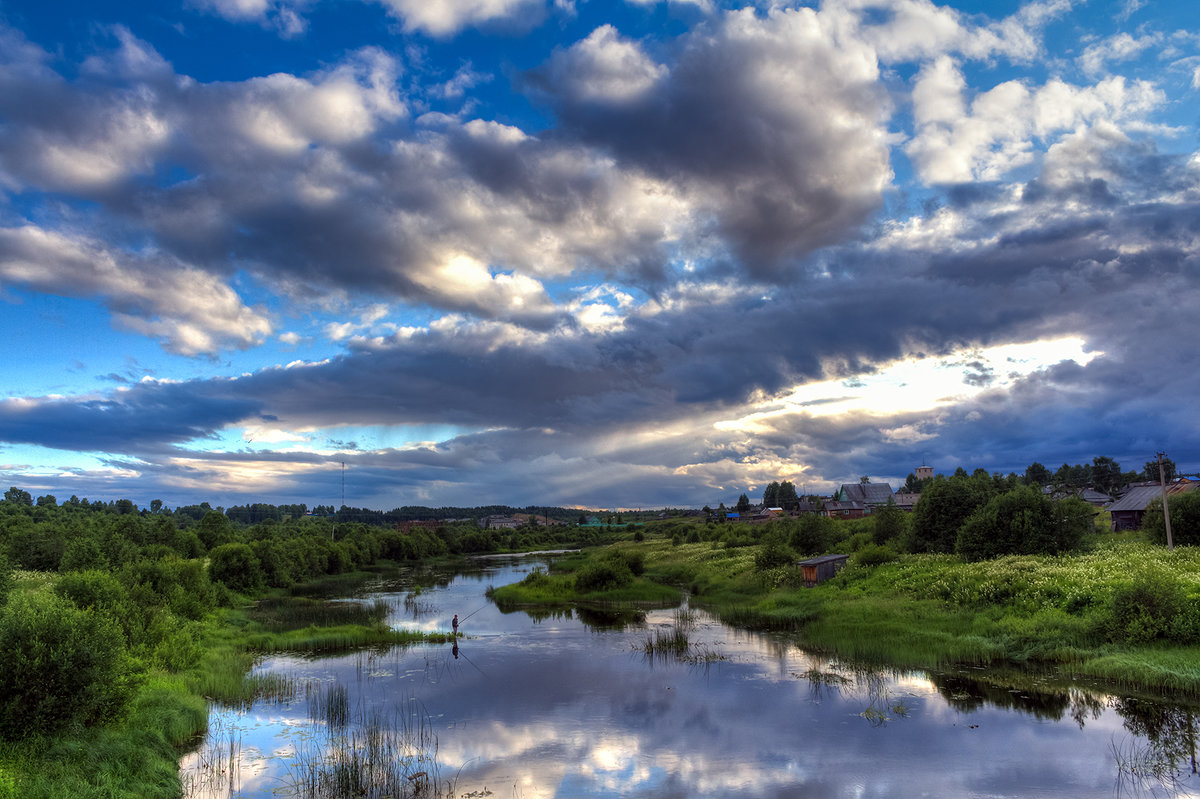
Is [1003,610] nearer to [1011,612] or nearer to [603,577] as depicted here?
[1011,612]

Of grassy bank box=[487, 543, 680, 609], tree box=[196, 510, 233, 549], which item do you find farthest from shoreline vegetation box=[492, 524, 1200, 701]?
tree box=[196, 510, 233, 549]

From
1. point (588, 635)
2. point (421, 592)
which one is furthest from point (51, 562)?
point (588, 635)

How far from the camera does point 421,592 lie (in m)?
76.2

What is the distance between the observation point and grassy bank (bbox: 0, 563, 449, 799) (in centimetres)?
1783

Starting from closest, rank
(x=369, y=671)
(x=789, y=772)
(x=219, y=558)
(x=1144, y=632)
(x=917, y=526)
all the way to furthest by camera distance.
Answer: (x=789, y=772) → (x=1144, y=632) → (x=369, y=671) → (x=917, y=526) → (x=219, y=558)

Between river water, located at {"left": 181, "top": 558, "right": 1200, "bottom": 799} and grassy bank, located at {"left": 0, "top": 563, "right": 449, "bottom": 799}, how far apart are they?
1277mm

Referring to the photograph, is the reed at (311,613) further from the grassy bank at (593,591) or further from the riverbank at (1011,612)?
the riverbank at (1011,612)

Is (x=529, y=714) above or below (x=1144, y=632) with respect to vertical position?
below

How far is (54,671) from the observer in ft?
66.1

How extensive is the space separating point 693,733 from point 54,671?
2103 cm

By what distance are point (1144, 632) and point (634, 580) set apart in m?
46.0

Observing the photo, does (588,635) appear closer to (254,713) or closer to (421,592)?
(254,713)

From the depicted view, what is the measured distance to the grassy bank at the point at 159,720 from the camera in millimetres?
17828

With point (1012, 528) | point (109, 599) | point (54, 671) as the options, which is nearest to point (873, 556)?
point (1012, 528)
